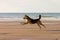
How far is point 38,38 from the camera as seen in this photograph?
4.64 ft

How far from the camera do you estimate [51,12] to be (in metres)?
2.59

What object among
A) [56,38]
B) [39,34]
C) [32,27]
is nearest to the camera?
[56,38]

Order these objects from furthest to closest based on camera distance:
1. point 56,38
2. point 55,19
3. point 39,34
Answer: point 55,19 < point 39,34 < point 56,38

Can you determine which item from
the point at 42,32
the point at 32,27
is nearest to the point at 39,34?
the point at 42,32

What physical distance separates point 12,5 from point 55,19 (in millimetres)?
753

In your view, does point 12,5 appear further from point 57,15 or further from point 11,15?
point 57,15

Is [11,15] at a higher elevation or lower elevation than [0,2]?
lower

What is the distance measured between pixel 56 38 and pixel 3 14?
1436 mm

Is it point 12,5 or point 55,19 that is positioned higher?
point 12,5

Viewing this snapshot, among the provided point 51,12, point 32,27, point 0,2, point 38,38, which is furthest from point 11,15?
point 38,38

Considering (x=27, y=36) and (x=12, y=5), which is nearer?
(x=27, y=36)

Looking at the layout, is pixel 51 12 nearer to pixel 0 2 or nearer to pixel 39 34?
pixel 0 2

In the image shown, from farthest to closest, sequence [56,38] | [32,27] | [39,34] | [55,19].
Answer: [55,19] < [32,27] < [39,34] < [56,38]

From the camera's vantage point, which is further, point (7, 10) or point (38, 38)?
point (7, 10)
